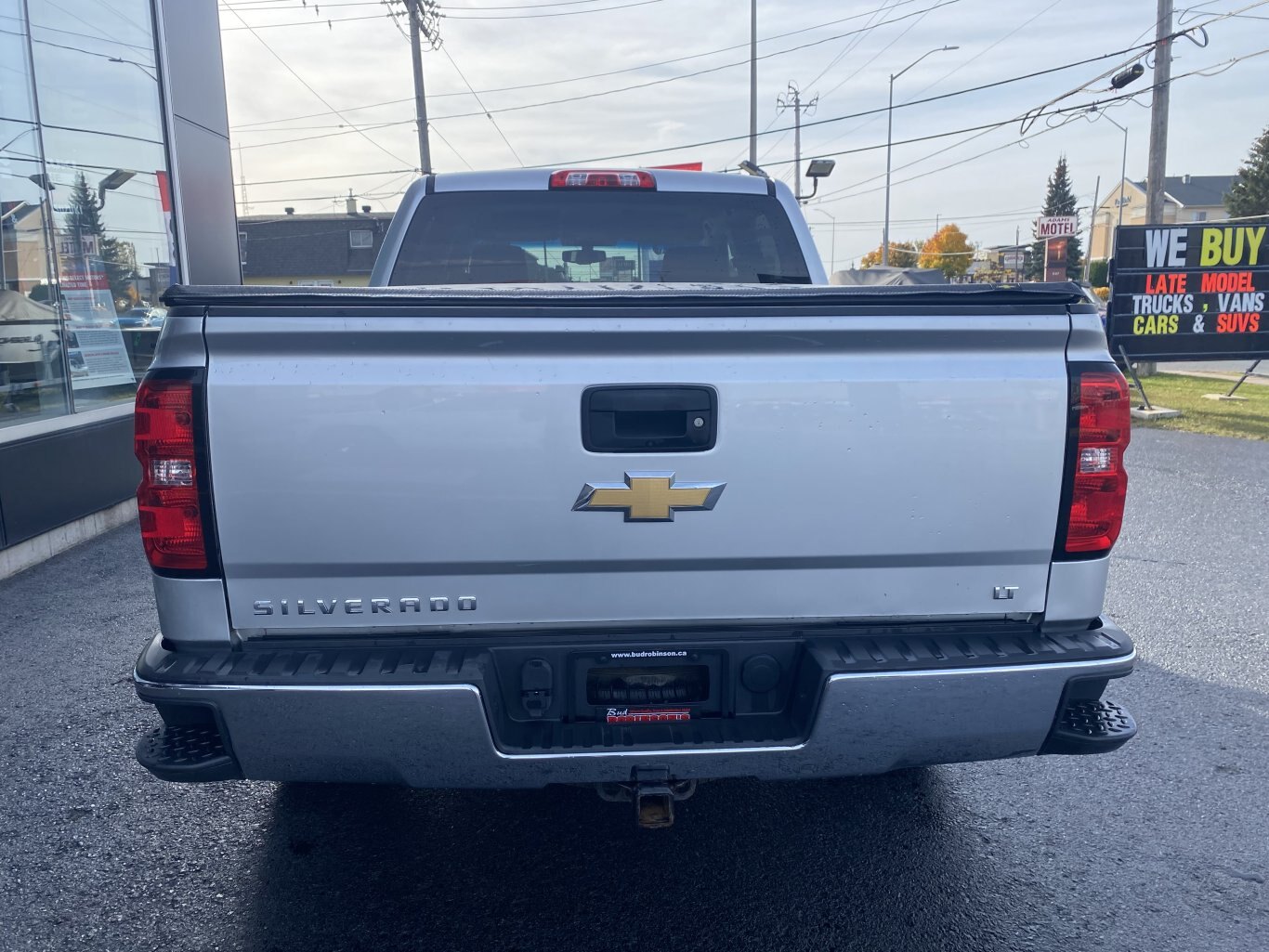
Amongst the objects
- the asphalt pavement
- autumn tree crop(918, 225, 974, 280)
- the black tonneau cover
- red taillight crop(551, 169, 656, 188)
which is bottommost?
the asphalt pavement

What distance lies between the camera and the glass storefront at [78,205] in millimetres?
7527

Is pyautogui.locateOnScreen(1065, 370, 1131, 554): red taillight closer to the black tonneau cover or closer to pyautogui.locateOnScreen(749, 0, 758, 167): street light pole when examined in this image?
the black tonneau cover

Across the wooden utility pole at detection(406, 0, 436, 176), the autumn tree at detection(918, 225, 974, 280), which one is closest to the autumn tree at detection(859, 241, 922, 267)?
the autumn tree at detection(918, 225, 974, 280)

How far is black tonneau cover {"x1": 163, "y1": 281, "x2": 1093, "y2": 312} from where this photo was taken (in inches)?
90.8

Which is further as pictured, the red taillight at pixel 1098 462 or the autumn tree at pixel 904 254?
the autumn tree at pixel 904 254

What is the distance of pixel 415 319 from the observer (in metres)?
2.33

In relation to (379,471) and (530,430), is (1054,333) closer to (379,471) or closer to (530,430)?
(530,430)

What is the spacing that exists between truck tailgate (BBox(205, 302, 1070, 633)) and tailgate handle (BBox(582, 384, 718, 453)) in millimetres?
21

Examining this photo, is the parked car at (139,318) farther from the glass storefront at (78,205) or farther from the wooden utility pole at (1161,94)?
the wooden utility pole at (1161,94)

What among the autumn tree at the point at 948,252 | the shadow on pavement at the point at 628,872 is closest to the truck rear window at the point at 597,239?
the shadow on pavement at the point at 628,872

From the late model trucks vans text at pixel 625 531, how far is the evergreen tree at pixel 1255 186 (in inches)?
2523

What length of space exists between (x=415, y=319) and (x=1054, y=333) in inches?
60.1

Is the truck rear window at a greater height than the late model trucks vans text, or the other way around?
the truck rear window

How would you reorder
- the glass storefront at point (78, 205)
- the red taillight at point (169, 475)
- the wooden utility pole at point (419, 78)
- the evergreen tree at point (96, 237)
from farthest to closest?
1. the wooden utility pole at point (419, 78)
2. the evergreen tree at point (96, 237)
3. the glass storefront at point (78, 205)
4. the red taillight at point (169, 475)
